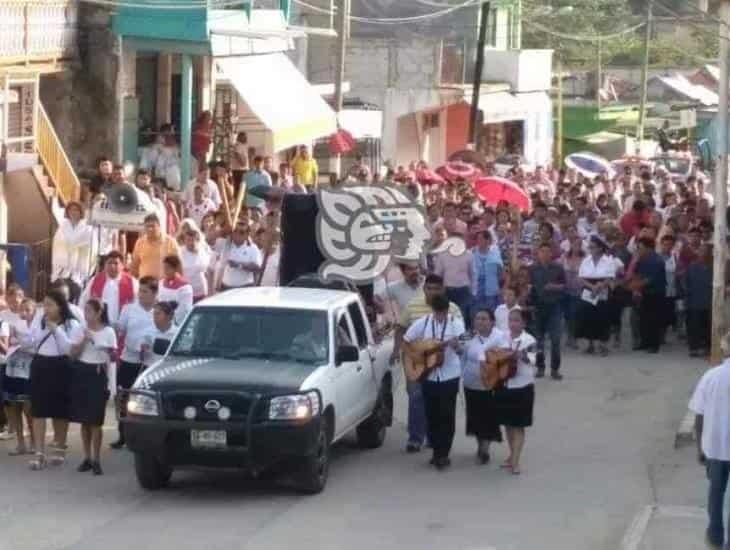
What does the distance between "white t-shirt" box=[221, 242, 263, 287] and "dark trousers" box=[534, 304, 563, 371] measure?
11.7 feet

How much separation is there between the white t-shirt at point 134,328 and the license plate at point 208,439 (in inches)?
99.8

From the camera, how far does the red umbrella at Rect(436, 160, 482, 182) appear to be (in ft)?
115

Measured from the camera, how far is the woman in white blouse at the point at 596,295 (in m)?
25.0

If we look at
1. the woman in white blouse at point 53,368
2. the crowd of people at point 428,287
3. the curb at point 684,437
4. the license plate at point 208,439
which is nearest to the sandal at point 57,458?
the crowd of people at point 428,287

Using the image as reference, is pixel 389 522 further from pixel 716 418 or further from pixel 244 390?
pixel 716 418

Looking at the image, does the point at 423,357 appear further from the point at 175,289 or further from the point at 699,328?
the point at 699,328

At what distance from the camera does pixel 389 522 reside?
49.6 ft

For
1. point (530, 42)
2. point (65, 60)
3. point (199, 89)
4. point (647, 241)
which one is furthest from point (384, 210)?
point (530, 42)

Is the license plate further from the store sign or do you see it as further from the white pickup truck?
the store sign

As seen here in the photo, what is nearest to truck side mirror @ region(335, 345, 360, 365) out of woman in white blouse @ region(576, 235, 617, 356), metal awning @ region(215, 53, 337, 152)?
woman in white blouse @ region(576, 235, 617, 356)

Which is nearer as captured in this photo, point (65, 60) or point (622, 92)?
point (65, 60)

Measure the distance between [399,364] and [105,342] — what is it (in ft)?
12.7

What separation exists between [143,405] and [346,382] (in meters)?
2.03

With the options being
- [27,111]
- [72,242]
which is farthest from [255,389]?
[27,111]
